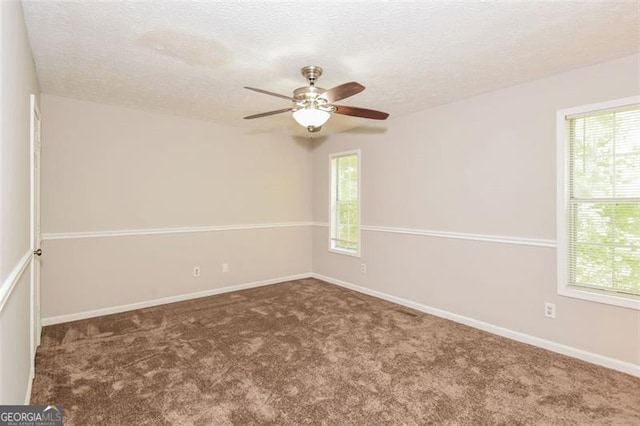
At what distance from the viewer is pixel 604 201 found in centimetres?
266

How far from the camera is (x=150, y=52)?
2.43 metres

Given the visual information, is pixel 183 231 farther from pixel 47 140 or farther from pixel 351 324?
pixel 351 324

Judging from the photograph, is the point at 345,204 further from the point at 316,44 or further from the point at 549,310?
the point at 316,44

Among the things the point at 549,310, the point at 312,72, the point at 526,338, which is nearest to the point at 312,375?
the point at 526,338

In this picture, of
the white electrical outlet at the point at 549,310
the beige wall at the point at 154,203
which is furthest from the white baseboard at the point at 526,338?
the beige wall at the point at 154,203

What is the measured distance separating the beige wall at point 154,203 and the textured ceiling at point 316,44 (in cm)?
68

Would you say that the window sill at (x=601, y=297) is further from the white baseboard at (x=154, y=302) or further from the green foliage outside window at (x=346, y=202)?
the white baseboard at (x=154, y=302)

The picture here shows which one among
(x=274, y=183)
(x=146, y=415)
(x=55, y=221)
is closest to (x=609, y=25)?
(x=146, y=415)

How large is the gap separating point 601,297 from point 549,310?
41 centimetres

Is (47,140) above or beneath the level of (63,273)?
above

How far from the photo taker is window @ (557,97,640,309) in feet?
8.31

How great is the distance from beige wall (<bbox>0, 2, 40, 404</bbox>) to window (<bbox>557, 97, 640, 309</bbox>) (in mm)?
3717

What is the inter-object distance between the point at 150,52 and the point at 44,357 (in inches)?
104

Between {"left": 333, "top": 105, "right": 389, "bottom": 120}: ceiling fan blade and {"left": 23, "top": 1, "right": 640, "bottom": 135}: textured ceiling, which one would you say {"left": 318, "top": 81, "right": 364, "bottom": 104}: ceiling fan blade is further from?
{"left": 23, "top": 1, "right": 640, "bottom": 135}: textured ceiling
